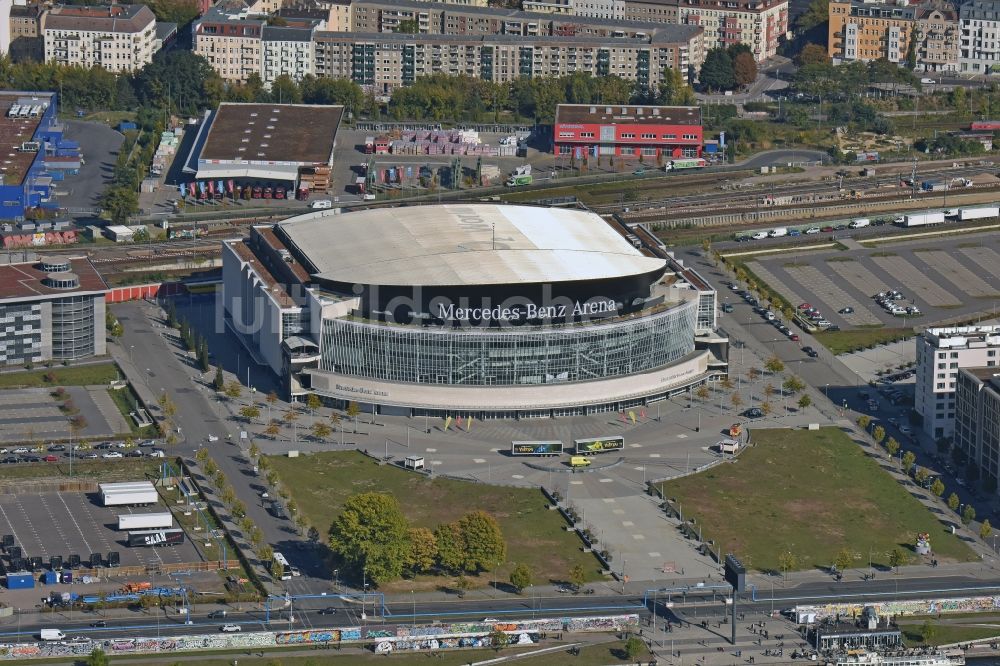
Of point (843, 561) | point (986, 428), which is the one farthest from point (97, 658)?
point (986, 428)

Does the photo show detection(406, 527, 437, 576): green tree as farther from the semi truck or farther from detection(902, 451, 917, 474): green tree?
detection(902, 451, 917, 474): green tree

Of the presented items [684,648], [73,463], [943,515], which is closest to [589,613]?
[684,648]

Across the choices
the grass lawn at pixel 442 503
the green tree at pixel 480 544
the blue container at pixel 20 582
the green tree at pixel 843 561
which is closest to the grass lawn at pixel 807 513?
the green tree at pixel 843 561

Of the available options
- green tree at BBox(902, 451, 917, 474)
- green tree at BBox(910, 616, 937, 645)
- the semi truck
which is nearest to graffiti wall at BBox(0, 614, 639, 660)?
green tree at BBox(910, 616, 937, 645)

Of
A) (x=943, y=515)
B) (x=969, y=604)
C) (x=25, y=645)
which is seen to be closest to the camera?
(x=25, y=645)

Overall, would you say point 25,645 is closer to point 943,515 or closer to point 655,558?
point 655,558

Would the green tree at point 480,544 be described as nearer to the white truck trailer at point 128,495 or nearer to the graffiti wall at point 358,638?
Answer: the graffiti wall at point 358,638
